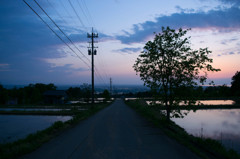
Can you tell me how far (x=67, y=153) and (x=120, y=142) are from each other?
2.96 metres

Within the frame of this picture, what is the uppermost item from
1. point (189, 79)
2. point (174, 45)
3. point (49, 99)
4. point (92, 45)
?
point (92, 45)

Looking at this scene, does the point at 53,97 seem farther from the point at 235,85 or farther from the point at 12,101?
the point at 235,85

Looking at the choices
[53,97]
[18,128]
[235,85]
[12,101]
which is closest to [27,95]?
[12,101]

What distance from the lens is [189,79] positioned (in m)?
13.3

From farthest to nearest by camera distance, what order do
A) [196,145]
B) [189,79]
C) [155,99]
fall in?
[155,99] < [189,79] < [196,145]

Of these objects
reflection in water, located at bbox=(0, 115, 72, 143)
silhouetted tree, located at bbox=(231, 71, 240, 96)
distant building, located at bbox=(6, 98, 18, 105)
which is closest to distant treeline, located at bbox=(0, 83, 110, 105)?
distant building, located at bbox=(6, 98, 18, 105)

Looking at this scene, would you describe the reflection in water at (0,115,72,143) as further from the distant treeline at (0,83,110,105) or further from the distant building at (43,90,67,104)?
the distant treeline at (0,83,110,105)

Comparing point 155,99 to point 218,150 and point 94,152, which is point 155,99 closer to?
point 218,150

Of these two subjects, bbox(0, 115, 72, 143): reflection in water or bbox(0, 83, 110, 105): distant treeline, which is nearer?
bbox(0, 115, 72, 143): reflection in water

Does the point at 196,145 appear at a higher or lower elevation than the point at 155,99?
lower

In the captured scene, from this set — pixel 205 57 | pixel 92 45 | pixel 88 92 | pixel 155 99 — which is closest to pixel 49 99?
pixel 88 92

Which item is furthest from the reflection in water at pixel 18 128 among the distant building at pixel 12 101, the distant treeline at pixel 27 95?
the distant building at pixel 12 101

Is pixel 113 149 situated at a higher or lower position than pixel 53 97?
lower

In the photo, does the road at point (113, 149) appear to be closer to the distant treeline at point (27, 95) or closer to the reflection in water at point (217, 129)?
the reflection in water at point (217, 129)
